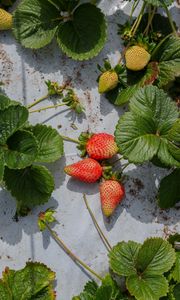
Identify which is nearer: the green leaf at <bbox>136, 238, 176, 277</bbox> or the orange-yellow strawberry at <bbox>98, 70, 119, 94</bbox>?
the green leaf at <bbox>136, 238, 176, 277</bbox>

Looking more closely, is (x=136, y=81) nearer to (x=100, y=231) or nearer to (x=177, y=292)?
(x=100, y=231)

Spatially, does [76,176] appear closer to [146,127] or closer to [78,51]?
[146,127]

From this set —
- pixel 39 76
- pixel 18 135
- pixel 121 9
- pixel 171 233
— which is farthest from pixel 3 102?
pixel 171 233

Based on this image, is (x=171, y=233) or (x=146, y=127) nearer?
(x=146, y=127)

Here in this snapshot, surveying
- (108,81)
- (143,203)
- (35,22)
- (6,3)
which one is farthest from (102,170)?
(6,3)

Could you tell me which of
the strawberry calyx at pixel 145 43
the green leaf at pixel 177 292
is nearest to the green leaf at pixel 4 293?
the green leaf at pixel 177 292

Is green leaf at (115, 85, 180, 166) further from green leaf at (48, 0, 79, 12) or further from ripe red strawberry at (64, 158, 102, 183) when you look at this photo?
green leaf at (48, 0, 79, 12)

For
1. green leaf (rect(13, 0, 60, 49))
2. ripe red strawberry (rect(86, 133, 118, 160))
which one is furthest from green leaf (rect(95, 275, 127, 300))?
green leaf (rect(13, 0, 60, 49))
